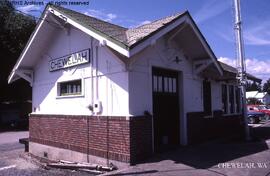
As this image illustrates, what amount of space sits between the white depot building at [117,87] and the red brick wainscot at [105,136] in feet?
0.09

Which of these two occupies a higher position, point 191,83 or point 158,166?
point 191,83

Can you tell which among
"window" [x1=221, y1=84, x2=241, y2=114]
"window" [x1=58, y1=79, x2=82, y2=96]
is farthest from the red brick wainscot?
"window" [x1=221, y1=84, x2=241, y2=114]

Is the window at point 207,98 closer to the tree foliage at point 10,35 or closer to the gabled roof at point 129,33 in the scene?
the gabled roof at point 129,33

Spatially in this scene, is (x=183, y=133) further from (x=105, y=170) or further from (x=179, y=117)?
(x=105, y=170)

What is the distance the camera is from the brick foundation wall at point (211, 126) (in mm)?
11422

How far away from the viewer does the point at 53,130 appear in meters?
11.9

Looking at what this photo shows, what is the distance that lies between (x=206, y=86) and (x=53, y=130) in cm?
645

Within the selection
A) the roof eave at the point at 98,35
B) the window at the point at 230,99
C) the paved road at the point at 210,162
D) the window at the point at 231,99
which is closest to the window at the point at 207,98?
the window at the point at 230,99

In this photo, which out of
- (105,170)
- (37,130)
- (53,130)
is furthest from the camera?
(37,130)

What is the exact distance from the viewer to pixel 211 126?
13.0 meters

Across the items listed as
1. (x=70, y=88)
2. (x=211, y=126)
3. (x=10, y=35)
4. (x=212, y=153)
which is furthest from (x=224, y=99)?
(x=10, y=35)

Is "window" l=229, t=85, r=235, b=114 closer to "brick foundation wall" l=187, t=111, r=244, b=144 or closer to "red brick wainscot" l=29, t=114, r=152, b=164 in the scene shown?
"brick foundation wall" l=187, t=111, r=244, b=144

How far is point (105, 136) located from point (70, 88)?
304 centimetres

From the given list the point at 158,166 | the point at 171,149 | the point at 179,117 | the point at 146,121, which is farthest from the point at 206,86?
the point at 158,166
